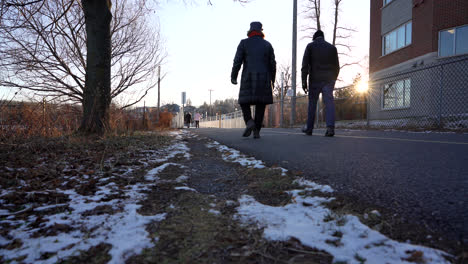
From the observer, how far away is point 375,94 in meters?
10.4

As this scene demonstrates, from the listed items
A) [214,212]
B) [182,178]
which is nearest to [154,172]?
[182,178]

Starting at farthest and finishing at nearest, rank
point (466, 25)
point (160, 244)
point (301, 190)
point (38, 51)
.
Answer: point (466, 25)
point (38, 51)
point (301, 190)
point (160, 244)

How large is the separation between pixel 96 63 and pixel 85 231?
4.85m

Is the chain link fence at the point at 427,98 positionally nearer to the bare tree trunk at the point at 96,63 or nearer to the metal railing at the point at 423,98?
the metal railing at the point at 423,98

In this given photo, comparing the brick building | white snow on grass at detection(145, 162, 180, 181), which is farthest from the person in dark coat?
the brick building

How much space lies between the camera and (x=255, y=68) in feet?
15.6

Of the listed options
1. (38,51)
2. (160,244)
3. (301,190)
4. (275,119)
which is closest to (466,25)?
(275,119)

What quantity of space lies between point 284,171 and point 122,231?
1.37 m

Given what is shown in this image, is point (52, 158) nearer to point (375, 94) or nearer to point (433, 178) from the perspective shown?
point (433, 178)

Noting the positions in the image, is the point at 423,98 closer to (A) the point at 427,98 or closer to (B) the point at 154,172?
(A) the point at 427,98

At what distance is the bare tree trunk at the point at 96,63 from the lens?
5.05m

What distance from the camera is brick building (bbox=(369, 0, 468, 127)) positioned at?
8437 mm

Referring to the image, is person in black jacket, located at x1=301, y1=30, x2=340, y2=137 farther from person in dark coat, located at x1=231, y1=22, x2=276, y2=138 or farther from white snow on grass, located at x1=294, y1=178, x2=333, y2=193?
white snow on grass, located at x1=294, y1=178, x2=333, y2=193

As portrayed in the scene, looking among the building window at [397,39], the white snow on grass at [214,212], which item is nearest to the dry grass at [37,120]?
the white snow on grass at [214,212]
